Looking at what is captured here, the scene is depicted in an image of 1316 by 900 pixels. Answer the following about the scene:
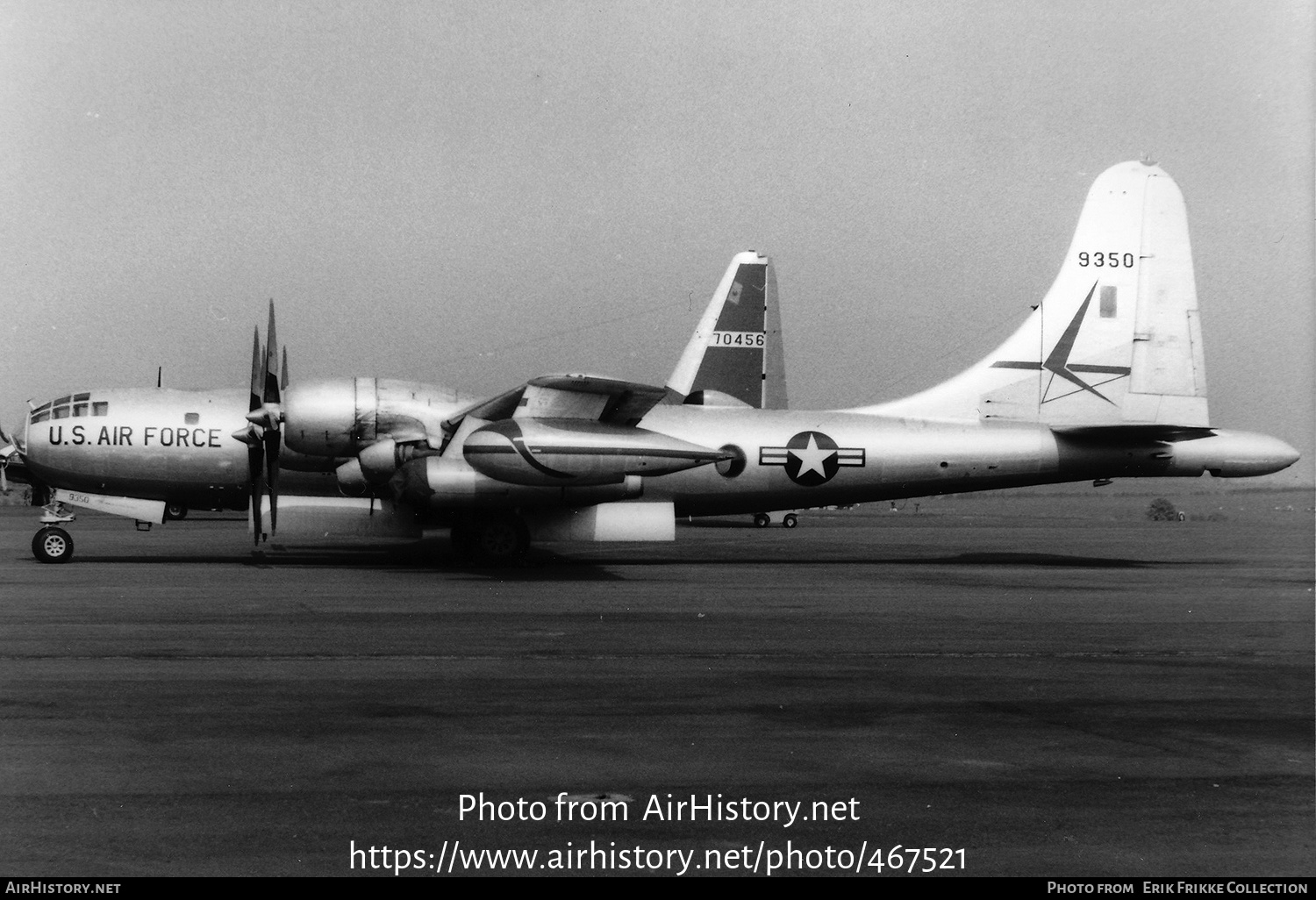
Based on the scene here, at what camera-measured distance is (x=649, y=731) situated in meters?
8.77

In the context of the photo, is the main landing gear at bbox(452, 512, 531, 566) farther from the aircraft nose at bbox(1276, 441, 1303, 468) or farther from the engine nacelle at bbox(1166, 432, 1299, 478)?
the aircraft nose at bbox(1276, 441, 1303, 468)

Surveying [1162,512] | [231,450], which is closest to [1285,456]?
[231,450]

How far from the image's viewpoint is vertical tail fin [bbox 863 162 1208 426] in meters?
25.4

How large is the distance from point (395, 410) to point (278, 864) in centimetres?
1786

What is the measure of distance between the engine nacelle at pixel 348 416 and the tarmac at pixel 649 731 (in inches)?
169

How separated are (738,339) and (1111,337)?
12.1 metres

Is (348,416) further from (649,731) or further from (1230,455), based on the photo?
(1230,455)

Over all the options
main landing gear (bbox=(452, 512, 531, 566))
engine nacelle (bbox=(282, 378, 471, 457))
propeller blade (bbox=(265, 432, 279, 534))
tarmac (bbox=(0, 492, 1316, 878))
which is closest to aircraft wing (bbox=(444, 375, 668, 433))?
engine nacelle (bbox=(282, 378, 471, 457))

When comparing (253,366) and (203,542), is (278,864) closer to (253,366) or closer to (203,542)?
(253,366)

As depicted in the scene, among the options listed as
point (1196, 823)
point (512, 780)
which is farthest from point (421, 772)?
point (1196, 823)

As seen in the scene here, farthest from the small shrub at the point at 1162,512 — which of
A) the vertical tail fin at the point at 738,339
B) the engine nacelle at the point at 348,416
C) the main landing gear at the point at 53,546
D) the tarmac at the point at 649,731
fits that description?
the main landing gear at the point at 53,546

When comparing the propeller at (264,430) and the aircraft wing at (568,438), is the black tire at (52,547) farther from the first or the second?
the aircraft wing at (568,438)

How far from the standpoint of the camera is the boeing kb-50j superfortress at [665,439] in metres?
22.2

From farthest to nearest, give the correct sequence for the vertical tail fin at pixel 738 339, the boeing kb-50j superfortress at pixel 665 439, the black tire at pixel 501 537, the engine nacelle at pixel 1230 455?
the vertical tail fin at pixel 738 339 < the engine nacelle at pixel 1230 455 < the black tire at pixel 501 537 < the boeing kb-50j superfortress at pixel 665 439
